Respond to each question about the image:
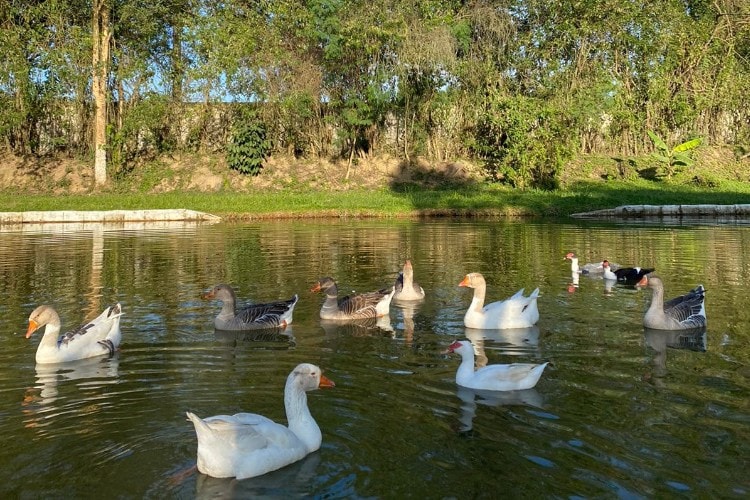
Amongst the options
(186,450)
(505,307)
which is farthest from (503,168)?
(186,450)

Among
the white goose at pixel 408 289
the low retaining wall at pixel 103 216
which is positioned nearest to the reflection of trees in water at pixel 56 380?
the white goose at pixel 408 289

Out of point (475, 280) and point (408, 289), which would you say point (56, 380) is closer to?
point (475, 280)

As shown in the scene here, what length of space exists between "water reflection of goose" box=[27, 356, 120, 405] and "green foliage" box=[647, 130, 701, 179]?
139 feet

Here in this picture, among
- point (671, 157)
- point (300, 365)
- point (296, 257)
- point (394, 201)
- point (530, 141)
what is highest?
point (530, 141)

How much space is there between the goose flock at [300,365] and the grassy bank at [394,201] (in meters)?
22.8

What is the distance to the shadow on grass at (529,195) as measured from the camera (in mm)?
39000

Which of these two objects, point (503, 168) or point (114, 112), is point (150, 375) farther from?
point (114, 112)

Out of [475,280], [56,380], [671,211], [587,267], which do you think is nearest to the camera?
[56,380]

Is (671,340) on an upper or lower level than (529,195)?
lower

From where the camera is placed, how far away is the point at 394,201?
40.7 meters

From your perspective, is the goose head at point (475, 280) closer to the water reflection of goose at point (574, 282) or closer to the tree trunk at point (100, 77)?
the water reflection of goose at point (574, 282)

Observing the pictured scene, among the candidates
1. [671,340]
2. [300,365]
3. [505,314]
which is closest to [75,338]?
[300,365]

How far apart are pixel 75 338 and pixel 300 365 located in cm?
445

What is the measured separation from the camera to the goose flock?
626 centimetres
